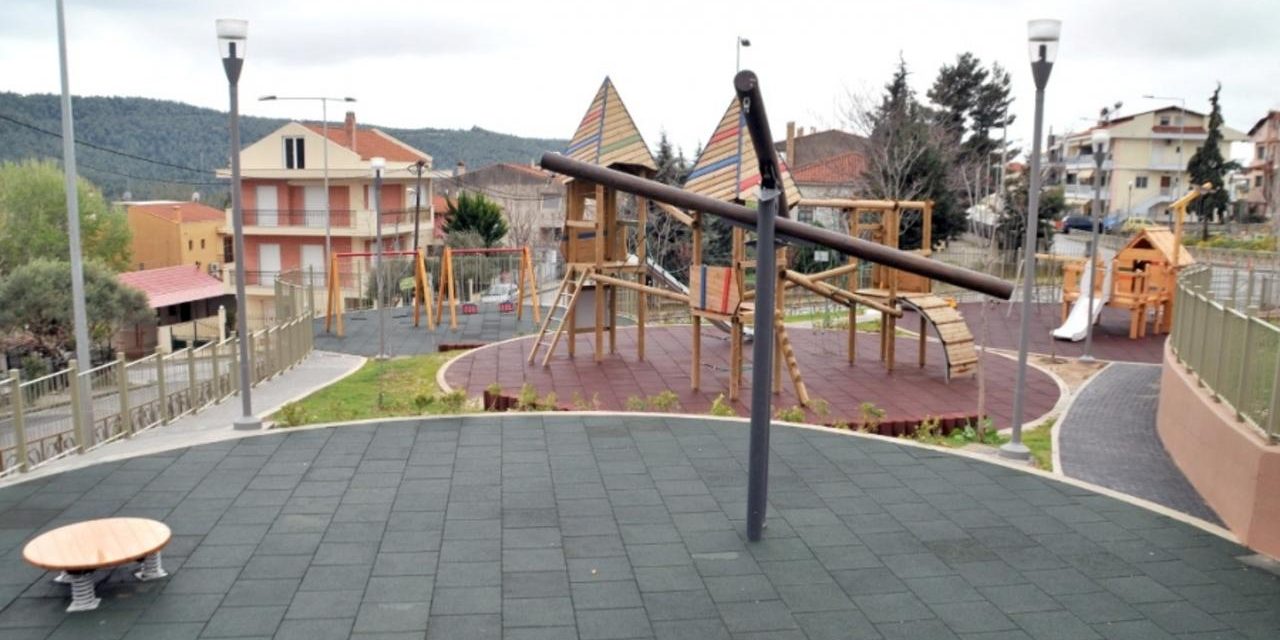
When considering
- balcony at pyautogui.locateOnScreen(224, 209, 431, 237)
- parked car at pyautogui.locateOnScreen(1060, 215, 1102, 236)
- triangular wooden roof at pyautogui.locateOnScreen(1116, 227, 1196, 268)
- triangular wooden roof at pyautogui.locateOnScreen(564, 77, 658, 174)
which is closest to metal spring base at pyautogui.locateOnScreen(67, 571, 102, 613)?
triangular wooden roof at pyautogui.locateOnScreen(564, 77, 658, 174)

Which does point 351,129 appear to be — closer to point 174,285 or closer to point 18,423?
point 174,285

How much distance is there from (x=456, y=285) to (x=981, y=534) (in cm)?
2409

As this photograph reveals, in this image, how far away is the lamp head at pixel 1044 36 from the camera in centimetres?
909

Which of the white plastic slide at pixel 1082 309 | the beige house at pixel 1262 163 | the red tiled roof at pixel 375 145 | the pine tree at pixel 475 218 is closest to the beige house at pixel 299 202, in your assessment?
the pine tree at pixel 475 218

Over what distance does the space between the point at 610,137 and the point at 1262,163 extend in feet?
225

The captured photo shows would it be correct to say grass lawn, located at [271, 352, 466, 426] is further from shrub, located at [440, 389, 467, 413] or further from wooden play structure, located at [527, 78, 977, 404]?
wooden play structure, located at [527, 78, 977, 404]

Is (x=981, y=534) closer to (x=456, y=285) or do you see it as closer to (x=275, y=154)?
(x=456, y=285)

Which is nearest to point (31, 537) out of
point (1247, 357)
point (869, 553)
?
point (869, 553)

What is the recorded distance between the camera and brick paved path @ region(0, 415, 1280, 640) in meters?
5.64

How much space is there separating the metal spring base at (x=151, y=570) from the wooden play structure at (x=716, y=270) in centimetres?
835

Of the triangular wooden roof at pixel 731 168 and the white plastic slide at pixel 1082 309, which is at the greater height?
the triangular wooden roof at pixel 731 168

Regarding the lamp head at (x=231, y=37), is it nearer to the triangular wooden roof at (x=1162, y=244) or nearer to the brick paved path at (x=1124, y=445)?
the brick paved path at (x=1124, y=445)

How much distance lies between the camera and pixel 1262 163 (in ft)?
225

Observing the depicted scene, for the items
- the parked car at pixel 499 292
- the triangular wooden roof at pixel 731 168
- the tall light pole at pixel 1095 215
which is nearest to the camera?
the triangular wooden roof at pixel 731 168
